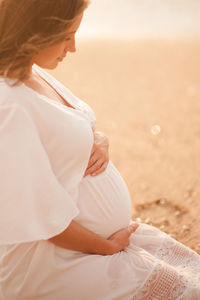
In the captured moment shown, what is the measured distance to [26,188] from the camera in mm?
1628

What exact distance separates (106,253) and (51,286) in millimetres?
307

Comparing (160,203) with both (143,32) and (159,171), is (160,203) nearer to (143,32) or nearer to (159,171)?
(159,171)

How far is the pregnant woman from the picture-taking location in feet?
5.30

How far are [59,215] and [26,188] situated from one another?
21cm

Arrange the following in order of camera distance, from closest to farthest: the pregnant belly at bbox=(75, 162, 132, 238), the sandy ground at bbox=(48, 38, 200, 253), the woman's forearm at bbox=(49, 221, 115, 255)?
A: the woman's forearm at bbox=(49, 221, 115, 255) → the pregnant belly at bbox=(75, 162, 132, 238) → the sandy ground at bbox=(48, 38, 200, 253)

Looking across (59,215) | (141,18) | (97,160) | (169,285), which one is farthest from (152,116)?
(141,18)

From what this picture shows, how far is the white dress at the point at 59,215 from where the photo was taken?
1614 millimetres

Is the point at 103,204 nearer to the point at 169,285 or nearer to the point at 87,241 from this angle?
the point at 87,241

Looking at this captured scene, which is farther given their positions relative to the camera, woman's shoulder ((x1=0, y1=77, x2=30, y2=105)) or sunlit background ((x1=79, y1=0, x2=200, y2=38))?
sunlit background ((x1=79, y1=0, x2=200, y2=38))

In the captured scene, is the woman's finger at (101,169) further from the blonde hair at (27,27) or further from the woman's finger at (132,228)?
the blonde hair at (27,27)

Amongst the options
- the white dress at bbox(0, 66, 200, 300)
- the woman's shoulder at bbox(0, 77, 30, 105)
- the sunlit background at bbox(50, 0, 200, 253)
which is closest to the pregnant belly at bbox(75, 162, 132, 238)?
the white dress at bbox(0, 66, 200, 300)

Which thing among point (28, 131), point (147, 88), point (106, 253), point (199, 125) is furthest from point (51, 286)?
point (147, 88)

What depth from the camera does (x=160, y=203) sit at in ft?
12.6

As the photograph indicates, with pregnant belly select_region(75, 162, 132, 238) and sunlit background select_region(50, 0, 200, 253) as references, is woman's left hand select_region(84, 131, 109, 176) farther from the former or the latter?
sunlit background select_region(50, 0, 200, 253)
